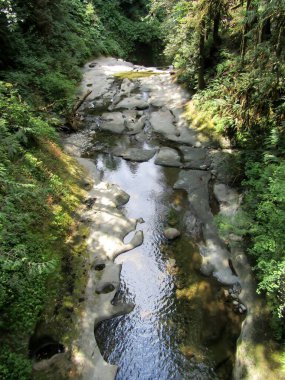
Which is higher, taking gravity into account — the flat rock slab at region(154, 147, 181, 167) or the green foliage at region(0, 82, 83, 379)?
the green foliage at region(0, 82, 83, 379)

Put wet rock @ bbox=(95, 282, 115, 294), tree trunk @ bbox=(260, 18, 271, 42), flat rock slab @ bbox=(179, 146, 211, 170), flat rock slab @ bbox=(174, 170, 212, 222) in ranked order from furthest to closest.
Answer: flat rock slab @ bbox=(179, 146, 211, 170)
tree trunk @ bbox=(260, 18, 271, 42)
flat rock slab @ bbox=(174, 170, 212, 222)
wet rock @ bbox=(95, 282, 115, 294)

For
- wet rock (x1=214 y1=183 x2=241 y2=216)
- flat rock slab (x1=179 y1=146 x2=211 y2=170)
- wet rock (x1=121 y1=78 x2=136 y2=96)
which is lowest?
wet rock (x1=214 y1=183 x2=241 y2=216)

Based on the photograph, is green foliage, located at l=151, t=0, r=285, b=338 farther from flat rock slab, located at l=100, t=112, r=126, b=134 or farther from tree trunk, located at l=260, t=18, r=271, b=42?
flat rock slab, located at l=100, t=112, r=126, b=134

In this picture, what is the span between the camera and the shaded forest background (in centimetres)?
573

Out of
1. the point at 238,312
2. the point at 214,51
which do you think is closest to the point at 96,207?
the point at 238,312

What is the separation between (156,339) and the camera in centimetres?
608

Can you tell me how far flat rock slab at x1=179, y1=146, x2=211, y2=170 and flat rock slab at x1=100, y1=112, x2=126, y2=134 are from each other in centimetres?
327

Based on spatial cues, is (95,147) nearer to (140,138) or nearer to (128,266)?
(140,138)

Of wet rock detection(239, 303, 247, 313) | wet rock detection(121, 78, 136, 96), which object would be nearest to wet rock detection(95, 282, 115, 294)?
wet rock detection(239, 303, 247, 313)

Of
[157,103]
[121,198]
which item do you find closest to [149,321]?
[121,198]

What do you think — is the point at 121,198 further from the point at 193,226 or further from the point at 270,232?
the point at 270,232

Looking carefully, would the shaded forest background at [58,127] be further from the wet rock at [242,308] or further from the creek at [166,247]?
the creek at [166,247]

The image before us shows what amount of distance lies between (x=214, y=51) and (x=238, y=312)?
461 inches

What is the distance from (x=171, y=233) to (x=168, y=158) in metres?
4.01
